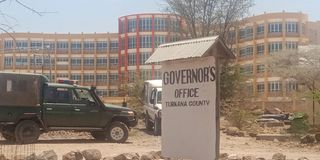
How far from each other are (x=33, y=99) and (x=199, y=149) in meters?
9.99

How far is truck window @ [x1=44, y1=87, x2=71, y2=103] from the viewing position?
20.2 meters

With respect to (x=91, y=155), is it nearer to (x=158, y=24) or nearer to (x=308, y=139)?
(x=308, y=139)

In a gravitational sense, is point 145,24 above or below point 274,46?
above

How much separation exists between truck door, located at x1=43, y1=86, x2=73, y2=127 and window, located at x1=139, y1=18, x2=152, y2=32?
232 feet

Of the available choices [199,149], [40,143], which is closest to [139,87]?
[40,143]

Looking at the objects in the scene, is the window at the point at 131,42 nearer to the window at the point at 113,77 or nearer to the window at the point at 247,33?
the window at the point at 113,77

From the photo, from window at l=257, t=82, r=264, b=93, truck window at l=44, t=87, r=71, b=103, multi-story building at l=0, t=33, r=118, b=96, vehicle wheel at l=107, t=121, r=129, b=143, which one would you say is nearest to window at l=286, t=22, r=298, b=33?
window at l=257, t=82, r=264, b=93

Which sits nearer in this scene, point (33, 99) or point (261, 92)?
point (33, 99)

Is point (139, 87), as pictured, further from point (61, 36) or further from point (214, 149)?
point (61, 36)

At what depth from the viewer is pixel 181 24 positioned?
49969mm

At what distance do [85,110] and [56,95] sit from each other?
1.21 metres

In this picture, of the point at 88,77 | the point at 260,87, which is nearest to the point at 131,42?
the point at 88,77

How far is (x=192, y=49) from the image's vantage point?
11359mm

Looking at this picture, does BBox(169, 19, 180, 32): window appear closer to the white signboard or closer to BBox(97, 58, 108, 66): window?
the white signboard
